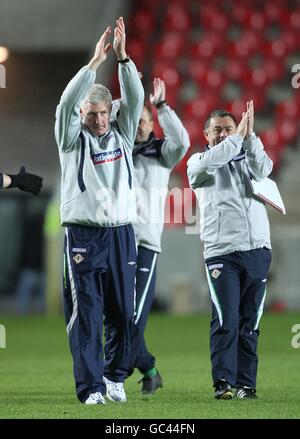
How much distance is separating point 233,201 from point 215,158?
1.33 feet

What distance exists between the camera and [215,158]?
25.2ft

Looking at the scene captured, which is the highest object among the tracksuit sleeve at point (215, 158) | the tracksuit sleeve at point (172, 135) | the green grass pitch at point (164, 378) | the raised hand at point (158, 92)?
the raised hand at point (158, 92)

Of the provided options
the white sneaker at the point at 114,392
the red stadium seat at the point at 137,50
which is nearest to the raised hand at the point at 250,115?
the white sneaker at the point at 114,392

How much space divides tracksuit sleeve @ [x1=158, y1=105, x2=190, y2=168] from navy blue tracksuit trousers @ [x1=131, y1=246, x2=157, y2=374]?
75 centimetres

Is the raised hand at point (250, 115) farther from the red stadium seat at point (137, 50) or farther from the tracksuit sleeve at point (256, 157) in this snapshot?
the red stadium seat at point (137, 50)

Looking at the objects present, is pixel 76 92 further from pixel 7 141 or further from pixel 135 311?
pixel 7 141

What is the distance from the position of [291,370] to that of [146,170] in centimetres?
265

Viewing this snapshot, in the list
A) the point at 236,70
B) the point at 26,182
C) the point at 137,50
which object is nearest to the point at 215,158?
the point at 26,182

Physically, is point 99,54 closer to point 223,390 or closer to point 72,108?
point 72,108

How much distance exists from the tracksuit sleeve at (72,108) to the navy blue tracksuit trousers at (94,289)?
58 cm

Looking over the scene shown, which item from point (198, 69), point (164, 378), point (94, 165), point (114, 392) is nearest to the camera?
point (94, 165)

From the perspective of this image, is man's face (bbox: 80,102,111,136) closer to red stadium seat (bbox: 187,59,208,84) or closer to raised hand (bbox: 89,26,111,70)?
raised hand (bbox: 89,26,111,70)

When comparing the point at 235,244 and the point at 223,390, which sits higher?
the point at 235,244

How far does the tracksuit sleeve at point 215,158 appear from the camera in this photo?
765 centimetres
